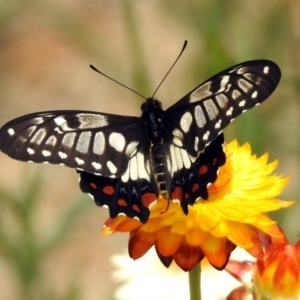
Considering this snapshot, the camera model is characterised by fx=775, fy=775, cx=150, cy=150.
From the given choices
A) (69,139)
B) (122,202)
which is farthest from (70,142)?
(122,202)

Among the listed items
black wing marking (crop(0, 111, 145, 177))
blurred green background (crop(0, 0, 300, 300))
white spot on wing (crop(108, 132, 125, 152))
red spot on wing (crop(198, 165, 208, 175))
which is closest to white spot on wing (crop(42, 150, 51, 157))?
black wing marking (crop(0, 111, 145, 177))

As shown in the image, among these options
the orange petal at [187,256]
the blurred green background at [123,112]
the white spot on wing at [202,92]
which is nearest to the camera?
the orange petal at [187,256]

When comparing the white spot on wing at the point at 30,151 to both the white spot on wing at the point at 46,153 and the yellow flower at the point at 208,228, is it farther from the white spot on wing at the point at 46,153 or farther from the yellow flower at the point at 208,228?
the yellow flower at the point at 208,228

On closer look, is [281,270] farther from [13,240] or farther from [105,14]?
[105,14]

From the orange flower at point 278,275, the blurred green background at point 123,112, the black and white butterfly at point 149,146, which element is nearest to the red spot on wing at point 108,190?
the black and white butterfly at point 149,146

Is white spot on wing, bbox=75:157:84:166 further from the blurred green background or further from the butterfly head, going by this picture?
the blurred green background

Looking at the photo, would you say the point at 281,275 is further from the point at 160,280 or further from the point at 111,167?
the point at 160,280

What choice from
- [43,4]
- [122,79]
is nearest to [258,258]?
[122,79]
